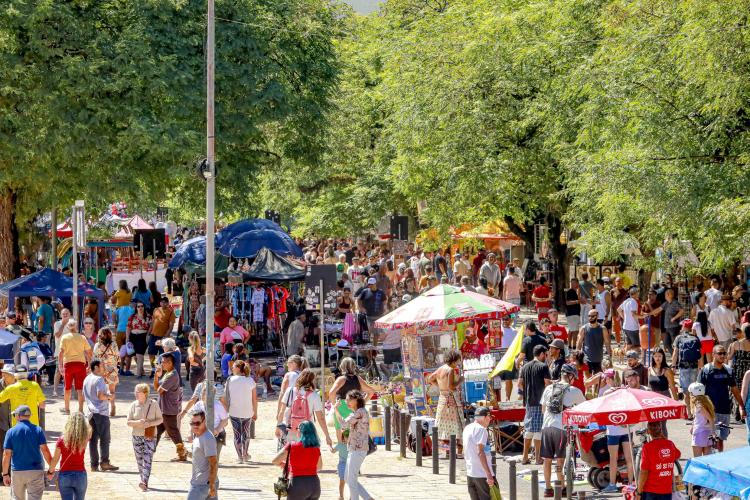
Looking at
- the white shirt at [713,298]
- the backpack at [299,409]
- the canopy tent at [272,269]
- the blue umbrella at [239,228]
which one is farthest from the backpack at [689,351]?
the blue umbrella at [239,228]

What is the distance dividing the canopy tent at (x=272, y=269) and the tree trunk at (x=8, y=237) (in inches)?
285

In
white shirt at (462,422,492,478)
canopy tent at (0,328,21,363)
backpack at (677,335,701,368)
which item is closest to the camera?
white shirt at (462,422,492,478)

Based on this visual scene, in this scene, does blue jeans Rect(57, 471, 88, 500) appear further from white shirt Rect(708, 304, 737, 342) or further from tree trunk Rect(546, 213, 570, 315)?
tree trunk Rect(546, 213, 570, 315)

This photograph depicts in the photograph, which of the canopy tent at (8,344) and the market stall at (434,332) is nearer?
the market stall at (434,332)

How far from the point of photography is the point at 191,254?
30.9m

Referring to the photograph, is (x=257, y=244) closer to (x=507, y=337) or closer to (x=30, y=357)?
(x=507, y=337)

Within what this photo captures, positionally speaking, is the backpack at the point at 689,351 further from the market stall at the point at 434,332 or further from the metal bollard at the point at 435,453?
the metal bollard at the point at 435,453

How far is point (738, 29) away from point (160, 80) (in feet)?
44.7

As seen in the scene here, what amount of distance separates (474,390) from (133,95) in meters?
12.7

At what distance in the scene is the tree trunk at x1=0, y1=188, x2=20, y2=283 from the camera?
31609mm

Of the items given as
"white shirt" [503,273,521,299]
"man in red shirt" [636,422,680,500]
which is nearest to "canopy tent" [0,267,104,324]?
"white shirt" [503,273,521,299]

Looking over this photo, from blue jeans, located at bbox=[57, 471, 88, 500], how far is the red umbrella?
5495 millimetres

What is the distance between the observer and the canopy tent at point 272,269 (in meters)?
28.1

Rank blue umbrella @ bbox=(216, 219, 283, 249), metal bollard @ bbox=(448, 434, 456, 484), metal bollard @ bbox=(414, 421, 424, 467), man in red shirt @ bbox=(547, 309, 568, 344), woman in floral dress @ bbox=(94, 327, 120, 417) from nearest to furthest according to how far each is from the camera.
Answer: metal bollard @ bbox=(448, 434, 456, 484) < metal bollard @ bbox=(414, 421, 424, 467) < woman in floral dress @ bbox=(94, 327, 120, 417) < man in red shirt @ bbox=(547, 309, 568, 344) < blue umbrella @ bbox=(216, 219, 283, 249)
